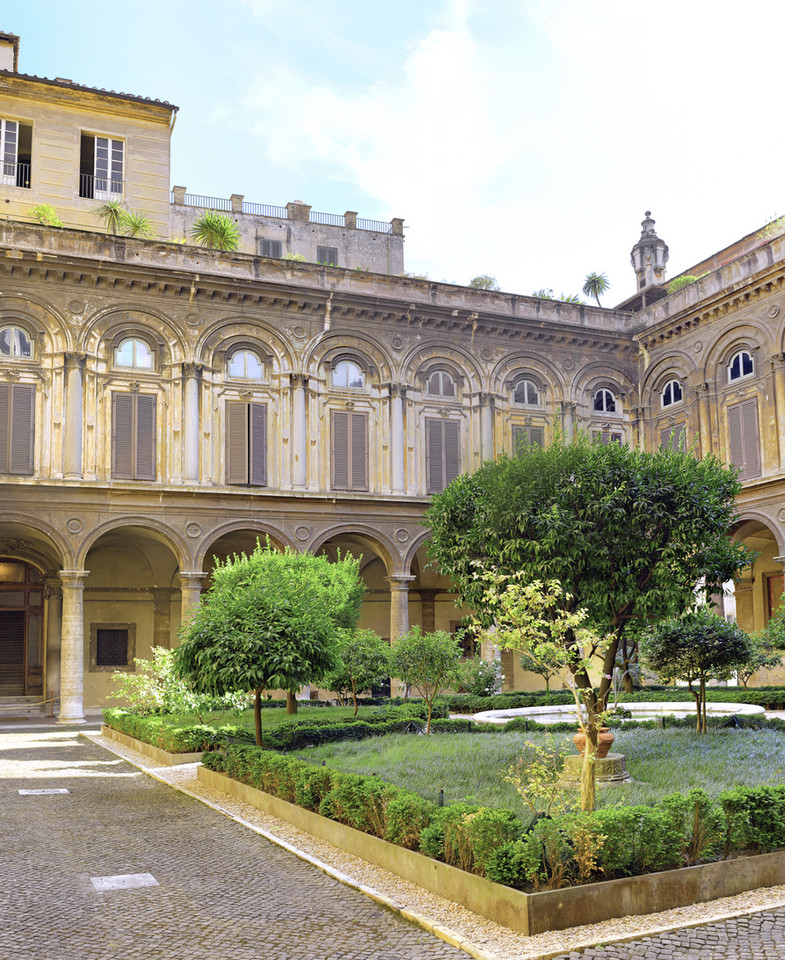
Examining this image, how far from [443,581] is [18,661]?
567 inches

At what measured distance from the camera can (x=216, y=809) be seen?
12047 millimetres

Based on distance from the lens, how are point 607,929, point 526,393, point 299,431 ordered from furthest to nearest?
point 526,393, point 299,431, point 607,929

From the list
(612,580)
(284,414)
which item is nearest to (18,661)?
(284,414)

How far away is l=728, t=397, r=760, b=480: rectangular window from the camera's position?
1059 inches

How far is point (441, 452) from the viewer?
30.0 metres

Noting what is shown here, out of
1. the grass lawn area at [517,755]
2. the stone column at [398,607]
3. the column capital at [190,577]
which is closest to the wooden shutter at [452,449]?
the stone column at [398,607]

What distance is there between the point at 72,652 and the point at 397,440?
1113cm

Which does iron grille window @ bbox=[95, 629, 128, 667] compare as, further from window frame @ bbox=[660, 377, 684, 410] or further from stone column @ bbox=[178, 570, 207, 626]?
window frame @ bbox=[660, 377, 684, 410]

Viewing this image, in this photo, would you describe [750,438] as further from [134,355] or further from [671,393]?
[134,355]

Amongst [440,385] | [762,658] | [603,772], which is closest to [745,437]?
[762,658]

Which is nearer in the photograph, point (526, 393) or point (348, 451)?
point (348, 451)

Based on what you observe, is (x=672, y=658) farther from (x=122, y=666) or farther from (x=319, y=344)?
(x=122, y=666)

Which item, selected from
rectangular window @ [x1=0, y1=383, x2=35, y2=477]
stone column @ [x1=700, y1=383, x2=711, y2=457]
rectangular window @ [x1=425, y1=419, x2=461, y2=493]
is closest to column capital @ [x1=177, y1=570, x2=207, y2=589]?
rectangular window @ [x1=0, y1=383, x2=35, y2=477]

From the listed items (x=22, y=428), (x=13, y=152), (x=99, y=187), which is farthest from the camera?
(x=99, y=187)
